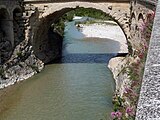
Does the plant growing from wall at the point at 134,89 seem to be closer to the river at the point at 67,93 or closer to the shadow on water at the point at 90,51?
the river at the point at 67,93

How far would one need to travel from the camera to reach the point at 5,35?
18984 millimetres

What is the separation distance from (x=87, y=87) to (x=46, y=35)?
6954mm

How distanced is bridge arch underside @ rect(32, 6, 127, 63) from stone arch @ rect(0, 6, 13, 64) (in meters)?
1.59

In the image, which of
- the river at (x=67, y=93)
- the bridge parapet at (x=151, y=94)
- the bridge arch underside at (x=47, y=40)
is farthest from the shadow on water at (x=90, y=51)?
the bridge parapet at (x=151, y=94)

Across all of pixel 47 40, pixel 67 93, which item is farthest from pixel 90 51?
pixel 67 93

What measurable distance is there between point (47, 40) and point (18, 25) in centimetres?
380

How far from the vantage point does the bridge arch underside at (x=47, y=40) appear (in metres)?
20.1

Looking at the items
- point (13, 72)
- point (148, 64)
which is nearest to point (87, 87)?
point (13, 72)

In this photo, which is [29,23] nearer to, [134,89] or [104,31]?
[134,89]

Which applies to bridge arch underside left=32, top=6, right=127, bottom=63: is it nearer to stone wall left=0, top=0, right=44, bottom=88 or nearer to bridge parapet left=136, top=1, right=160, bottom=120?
stone wall left=0, top=0, right=44, bottom=88

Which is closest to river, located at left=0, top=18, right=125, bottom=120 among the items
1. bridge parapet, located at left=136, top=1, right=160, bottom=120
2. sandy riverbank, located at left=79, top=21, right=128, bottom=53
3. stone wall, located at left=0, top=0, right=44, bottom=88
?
stone wall, located at left=0, top=0, right=44, bottom=88

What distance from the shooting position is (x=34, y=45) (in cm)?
2044

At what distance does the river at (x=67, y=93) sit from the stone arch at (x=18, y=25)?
2.24 meters

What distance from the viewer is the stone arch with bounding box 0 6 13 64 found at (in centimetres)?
1830
